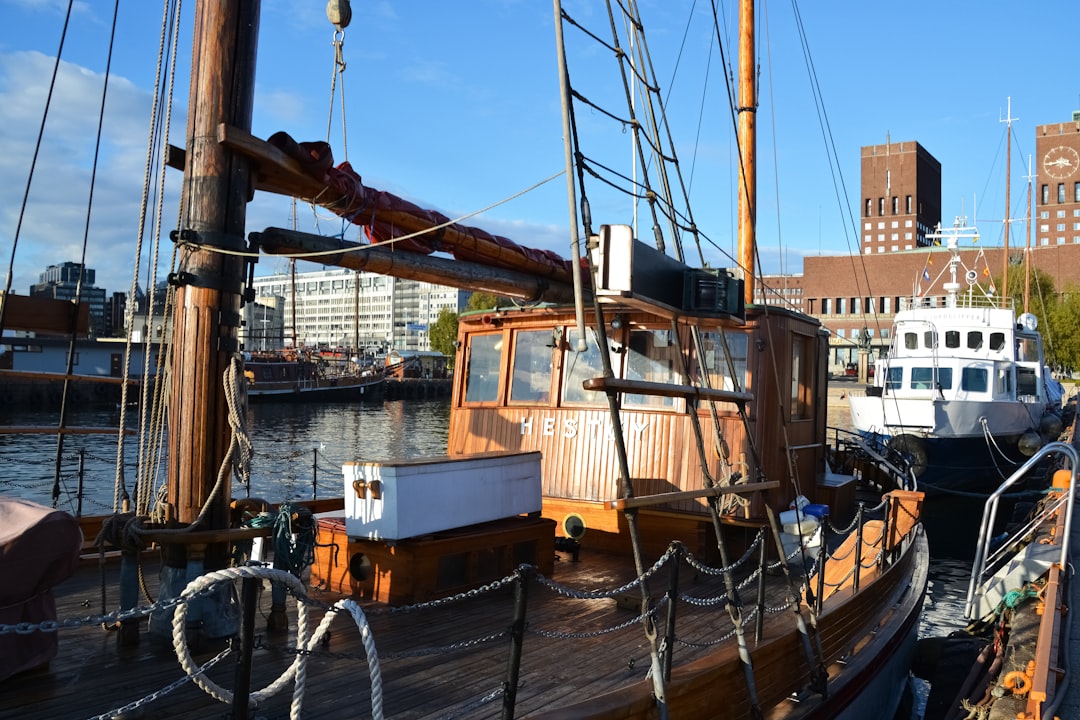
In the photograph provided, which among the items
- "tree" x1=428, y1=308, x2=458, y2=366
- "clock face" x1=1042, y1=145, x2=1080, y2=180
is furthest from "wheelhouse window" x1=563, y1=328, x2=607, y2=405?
"clock face" x1=1042, y1=145, x2=1080, y2=180

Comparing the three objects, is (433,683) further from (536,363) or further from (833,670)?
(536,363)

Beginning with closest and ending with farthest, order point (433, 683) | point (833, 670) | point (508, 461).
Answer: point (433, 683), point (833, 670), point (508, 461)

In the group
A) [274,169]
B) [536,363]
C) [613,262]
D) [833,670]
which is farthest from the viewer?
[536,363]

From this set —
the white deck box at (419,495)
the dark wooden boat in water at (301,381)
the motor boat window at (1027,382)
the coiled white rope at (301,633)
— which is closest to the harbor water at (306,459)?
the white deck box at (419,495)

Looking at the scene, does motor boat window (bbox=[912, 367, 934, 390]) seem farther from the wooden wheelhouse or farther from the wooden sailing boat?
the wooden wheelhouse

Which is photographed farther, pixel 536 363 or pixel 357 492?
pixel 536 363

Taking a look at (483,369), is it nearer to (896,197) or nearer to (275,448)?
(275,448)

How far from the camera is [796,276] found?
83.7 meters

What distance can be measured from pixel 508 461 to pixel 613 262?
3.40m

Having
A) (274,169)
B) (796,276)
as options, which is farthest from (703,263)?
(796,276)

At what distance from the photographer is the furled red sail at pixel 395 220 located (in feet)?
17.9

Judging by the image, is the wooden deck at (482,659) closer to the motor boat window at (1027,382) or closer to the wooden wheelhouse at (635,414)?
the wooden wheelhouse at (635,414)

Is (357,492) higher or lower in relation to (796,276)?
lower

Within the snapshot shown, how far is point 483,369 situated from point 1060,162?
10488 centimetres
